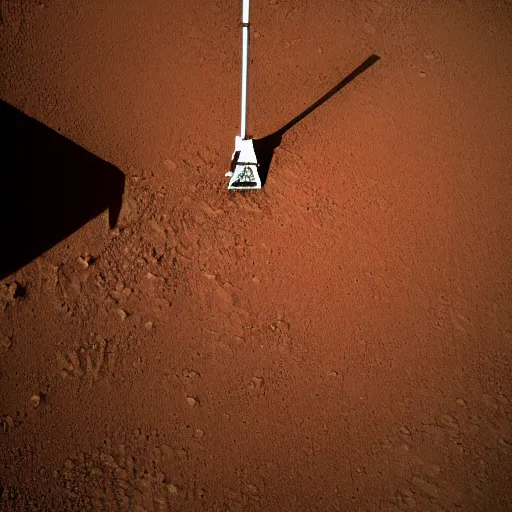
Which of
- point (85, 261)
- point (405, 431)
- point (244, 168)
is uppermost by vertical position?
point (244, 168)

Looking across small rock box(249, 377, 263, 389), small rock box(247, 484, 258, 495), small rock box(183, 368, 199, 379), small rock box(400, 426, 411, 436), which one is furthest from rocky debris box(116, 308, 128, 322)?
small rock box(400, 426, 411, 436)

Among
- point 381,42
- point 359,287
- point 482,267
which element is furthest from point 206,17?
point 482,267

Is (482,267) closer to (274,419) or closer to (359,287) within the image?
(359,287)

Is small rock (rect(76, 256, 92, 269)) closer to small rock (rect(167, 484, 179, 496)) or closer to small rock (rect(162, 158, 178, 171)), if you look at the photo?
small rock (rect(162, 158, 178, 171))

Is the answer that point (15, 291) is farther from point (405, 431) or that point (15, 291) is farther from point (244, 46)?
point (405, 431)

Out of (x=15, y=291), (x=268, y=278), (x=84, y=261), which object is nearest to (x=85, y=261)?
(x=84, y=261)

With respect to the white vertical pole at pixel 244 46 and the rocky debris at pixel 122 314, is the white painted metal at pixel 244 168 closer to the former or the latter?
the white vertical pole at pixel 244 46
